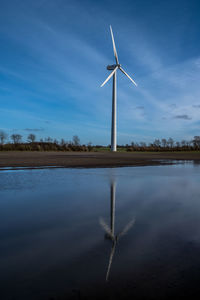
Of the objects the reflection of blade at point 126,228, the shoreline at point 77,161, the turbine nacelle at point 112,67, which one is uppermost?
the turbine nacelle at point 112,67

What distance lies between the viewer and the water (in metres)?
2.97

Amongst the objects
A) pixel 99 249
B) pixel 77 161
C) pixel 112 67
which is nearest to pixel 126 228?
pixel 99 249

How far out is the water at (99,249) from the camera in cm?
297

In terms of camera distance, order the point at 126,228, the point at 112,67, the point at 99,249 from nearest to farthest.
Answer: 1. the point at 99,249
2. the point at 126,228
3. the point at 112,67

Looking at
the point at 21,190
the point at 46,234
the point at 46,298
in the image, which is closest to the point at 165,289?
the point at 46,298

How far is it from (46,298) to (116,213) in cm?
378

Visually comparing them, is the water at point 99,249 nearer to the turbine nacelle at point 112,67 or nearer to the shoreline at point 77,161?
the shoreline at point 77,161

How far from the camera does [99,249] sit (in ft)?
→ 13.2

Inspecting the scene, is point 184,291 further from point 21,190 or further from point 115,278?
point 21,190

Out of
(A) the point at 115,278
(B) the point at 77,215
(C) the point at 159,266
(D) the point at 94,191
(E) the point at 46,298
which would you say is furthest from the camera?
(D) the point at 94,191

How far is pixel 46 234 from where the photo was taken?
16.0 ft

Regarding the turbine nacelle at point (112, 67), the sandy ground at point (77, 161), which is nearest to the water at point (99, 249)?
the sandy ground at point (77, 161)

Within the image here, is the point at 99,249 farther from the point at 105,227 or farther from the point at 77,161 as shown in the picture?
the point at 77,161

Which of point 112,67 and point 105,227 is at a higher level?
point 112,67
